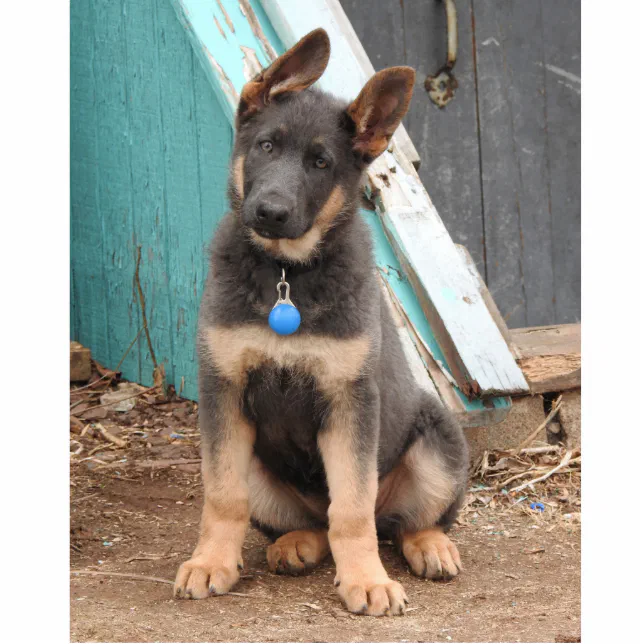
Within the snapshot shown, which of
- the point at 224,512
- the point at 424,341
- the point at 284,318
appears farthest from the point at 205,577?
the point at 424,341

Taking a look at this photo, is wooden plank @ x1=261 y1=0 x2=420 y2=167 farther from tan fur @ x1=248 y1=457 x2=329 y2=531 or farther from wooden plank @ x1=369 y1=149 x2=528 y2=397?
tan fur @ x1=248 y1=457 x2=329 y2=531

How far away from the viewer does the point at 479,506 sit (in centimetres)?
440

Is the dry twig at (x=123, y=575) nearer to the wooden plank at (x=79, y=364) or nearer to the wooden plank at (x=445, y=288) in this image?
the wooden plank at (x=445, y=288)

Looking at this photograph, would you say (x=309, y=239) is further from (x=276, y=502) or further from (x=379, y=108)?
(x=276, y=502)

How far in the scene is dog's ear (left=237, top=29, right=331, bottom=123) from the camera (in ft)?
10.8

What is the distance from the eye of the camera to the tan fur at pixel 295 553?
356 cm

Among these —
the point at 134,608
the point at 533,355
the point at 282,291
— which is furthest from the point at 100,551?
the point at 533,355

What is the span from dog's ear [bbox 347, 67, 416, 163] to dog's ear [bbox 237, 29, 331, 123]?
0.19 meters

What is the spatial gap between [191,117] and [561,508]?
102 inches

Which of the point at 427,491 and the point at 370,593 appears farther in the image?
the point at 427,491

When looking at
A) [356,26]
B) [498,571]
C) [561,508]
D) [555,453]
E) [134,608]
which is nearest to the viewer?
[134,608]

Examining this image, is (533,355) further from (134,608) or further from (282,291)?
(134,608)

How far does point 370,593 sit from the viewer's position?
10.4 feet

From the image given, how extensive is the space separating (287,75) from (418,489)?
5.20ft
